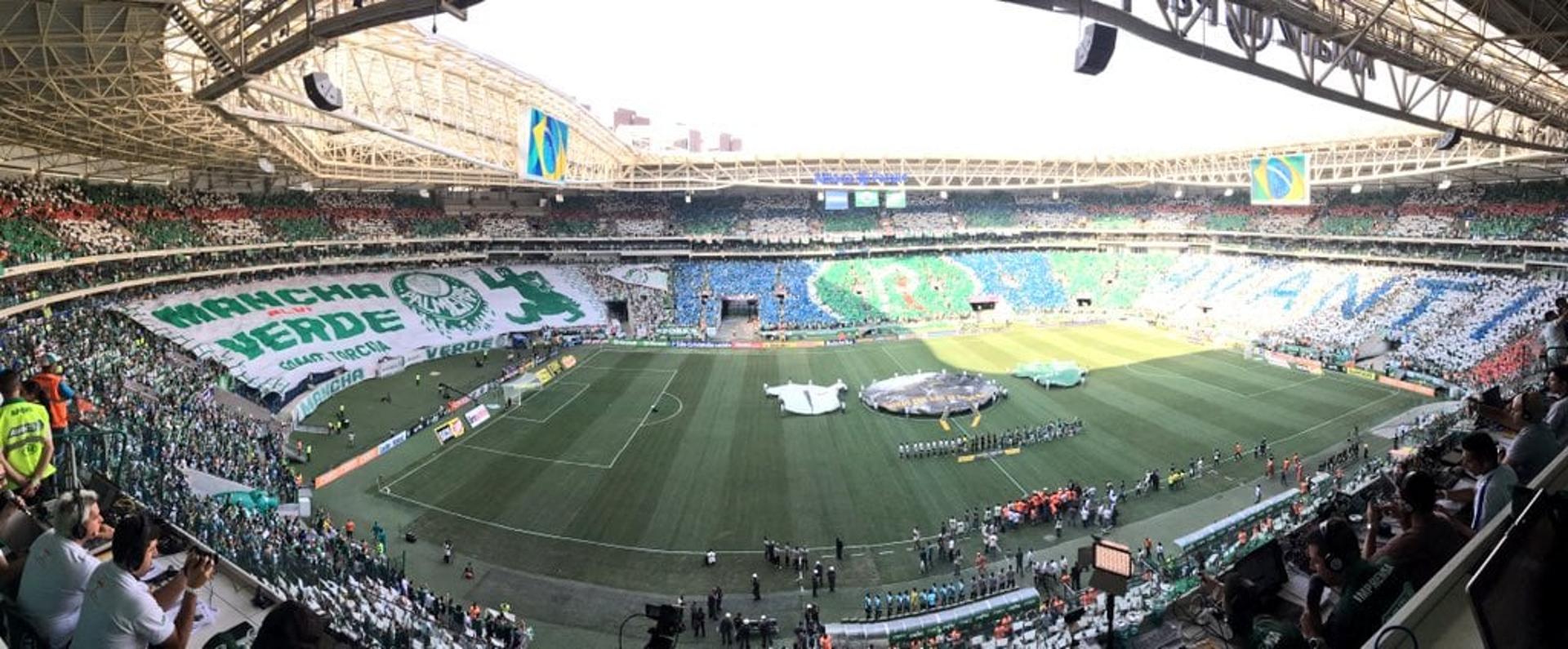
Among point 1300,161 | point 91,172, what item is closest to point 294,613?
point 91,172

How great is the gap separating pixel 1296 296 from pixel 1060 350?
16.7 metres

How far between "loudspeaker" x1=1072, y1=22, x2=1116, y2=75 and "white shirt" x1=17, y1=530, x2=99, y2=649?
13638 mm

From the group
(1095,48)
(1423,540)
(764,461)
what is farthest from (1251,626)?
(764,461)

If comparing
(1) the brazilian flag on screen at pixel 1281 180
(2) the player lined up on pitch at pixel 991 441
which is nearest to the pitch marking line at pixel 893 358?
(2) the player lined up on pitch at pixel 991 441

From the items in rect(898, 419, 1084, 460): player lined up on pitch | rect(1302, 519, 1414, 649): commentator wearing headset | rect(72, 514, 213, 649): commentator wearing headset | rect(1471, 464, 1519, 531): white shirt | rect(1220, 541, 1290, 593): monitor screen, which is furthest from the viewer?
rect(898, 419, 1084, 460): player lined up on pitch

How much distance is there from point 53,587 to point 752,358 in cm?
4037

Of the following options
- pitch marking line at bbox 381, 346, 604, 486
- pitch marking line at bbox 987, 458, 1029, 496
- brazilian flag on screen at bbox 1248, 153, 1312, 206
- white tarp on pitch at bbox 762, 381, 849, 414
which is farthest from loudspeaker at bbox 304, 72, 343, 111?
brazilian flag on screen at bbox 1248, 153, 1312, 206

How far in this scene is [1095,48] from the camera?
43.0 feet

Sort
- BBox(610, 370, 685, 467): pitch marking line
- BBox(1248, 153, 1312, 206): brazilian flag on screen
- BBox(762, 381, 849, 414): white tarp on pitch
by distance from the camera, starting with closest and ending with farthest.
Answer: BBox(610, 370, 685, 467): pitch marking line → BBox(762, 381, 849, 414): white tarp on pitch → BBox(1248, 153, 1312, 206): brazilian flag on screen

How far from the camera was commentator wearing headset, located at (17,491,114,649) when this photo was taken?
5.07 meters

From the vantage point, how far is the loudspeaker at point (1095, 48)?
13000 millimetres

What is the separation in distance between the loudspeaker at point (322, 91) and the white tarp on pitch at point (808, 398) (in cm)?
2064

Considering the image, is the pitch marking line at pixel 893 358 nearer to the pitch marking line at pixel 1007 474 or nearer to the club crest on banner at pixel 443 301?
the pitch marking line at pixel 1007 474

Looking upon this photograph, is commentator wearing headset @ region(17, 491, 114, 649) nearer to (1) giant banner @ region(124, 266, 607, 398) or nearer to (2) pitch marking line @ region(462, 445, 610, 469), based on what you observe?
(2) pitch marking line @ region(462, 445, 610, 469)
